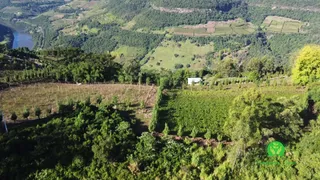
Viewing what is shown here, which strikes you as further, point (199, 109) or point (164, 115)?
point (199, 109)

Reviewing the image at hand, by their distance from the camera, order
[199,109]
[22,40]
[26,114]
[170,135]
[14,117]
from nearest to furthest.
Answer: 1. [170,135]
2. [14,117]
3. [26,114]
4. [199,109]
5. [22,40]

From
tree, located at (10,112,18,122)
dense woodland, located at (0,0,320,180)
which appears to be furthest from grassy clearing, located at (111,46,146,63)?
tree, located at (10,112,18,122)

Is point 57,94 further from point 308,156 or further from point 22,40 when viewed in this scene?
point 22,40

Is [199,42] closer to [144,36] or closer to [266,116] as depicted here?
[144,36]

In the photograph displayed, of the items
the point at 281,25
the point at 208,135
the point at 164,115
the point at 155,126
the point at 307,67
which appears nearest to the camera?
the point at 208,135

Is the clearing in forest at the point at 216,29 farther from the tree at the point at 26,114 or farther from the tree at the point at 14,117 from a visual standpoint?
the tree at the point at 14,117

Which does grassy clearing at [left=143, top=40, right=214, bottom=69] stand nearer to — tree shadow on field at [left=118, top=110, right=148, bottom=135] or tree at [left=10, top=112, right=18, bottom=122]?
tree shadow on field at [left=118, top=110, right=148, bottom=135]

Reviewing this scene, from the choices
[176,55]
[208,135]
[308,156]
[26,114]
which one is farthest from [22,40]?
[308,156]

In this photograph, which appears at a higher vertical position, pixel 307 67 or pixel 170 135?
pixel 307 67
